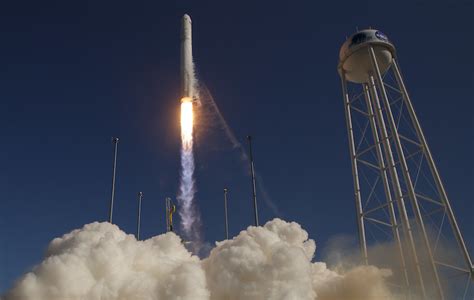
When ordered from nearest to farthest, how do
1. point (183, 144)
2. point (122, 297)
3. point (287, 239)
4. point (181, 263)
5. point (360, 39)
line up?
point (122, 297) < point (181, 263) < point (287, 239) < point (360, 39) < point (183, 144)

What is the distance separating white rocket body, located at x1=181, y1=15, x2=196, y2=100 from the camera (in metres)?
49.5

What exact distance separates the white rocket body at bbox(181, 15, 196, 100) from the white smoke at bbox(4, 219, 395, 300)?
16103 millimetres

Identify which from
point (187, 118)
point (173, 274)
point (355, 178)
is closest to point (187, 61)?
point (187, 118)

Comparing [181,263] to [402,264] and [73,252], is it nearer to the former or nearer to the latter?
[73,252]

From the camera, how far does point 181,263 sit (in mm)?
36875

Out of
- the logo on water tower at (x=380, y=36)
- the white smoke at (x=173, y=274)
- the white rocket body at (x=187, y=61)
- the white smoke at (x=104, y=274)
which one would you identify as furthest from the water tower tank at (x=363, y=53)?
the white smoke at (x=104, y=274)

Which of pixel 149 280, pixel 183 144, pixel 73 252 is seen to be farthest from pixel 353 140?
pixel 73 252

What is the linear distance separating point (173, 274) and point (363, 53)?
26367mm

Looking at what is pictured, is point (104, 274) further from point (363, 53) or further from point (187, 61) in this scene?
point (363, 53)

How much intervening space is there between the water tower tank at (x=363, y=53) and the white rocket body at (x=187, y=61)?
14253 millimetres

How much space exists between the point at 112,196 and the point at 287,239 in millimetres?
16376

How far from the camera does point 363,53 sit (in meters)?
47.3

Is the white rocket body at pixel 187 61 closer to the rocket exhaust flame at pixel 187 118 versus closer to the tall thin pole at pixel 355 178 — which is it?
the rocket exhaust flame at pixel 187 118

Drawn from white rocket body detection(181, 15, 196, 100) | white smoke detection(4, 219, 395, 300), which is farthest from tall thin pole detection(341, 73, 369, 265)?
white rocket body detection(181, 15, 196, 100)
